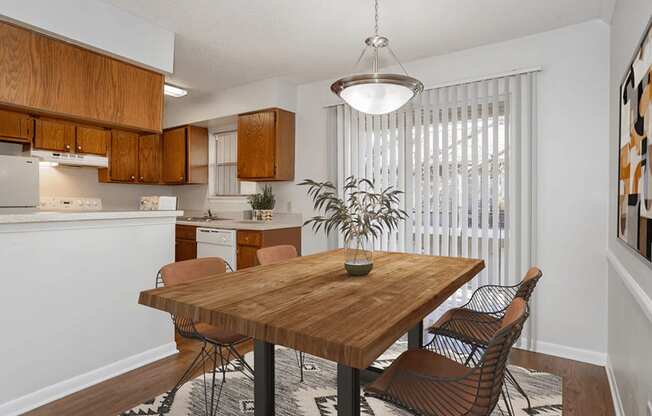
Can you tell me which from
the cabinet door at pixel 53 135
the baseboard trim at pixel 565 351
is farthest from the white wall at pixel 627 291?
the cabinet door at pixel 53 135

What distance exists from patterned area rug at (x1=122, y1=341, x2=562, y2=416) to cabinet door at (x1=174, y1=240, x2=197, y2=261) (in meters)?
2.07

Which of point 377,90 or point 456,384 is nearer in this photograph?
point 456,384

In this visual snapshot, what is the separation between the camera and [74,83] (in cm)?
251

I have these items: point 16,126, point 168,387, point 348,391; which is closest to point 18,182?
point 16,126

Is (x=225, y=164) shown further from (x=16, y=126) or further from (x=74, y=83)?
→ (x=74, y=83)

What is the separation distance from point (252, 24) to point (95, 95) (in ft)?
4.12

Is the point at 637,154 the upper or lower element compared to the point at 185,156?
lower

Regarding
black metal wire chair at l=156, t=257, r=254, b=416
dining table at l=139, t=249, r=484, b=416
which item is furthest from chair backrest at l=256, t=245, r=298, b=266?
dining table at l=139, t=249, r=484, b=416

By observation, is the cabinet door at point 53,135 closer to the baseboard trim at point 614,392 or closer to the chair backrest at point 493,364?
the chair backrest at point 493,364

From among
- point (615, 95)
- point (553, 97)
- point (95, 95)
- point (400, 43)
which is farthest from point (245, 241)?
point (615, 95)

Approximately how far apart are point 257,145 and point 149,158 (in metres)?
1.90

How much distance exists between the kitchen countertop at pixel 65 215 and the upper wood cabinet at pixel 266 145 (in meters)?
1.51

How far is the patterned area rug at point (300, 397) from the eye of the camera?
203cm

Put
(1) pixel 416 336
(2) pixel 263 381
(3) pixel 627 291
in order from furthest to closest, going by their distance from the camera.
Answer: (1) pixel 416 336 < (3) pixel 627 291 < (2) pixel 263 381
